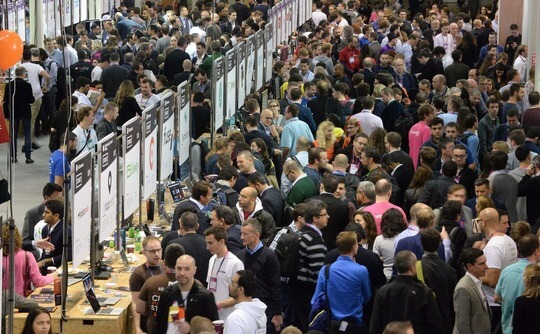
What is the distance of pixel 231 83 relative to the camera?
54.9 feet

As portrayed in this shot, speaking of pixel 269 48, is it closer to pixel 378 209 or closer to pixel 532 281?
pixel 378 209

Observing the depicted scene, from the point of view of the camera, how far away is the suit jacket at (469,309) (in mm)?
9508

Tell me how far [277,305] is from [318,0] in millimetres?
22328

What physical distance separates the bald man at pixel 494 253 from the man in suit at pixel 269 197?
227 cm

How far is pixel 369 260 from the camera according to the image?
395 inches

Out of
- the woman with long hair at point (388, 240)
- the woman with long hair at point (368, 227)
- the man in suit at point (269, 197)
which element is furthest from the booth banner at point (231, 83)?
the woman with long hair at point (388, 240)

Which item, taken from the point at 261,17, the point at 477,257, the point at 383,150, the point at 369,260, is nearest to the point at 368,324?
the point at 369,260

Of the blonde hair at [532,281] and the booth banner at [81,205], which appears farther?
the booth banner at [81,205]

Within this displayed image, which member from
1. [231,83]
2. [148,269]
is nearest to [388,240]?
[148,269]

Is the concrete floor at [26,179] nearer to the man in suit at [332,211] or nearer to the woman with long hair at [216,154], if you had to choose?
the woman with long hair at [216,154]

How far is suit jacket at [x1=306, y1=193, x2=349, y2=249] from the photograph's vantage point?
11.8m

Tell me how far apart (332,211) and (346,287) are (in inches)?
82.3

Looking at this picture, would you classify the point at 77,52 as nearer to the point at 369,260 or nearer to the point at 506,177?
the point at 506,177

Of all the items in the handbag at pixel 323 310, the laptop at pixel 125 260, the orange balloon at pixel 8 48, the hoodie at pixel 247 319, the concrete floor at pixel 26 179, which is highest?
the orange balloon at pixel 8 48
